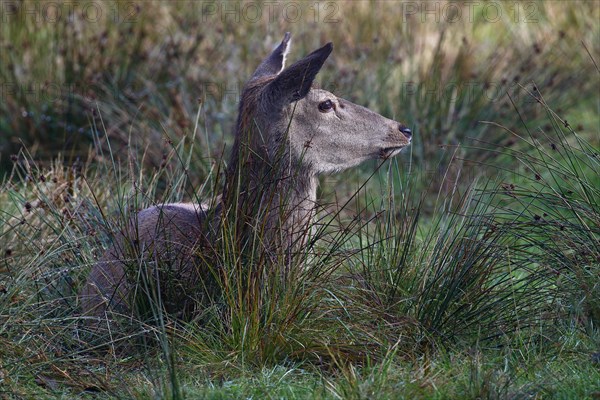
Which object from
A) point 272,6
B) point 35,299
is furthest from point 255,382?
point 272,6

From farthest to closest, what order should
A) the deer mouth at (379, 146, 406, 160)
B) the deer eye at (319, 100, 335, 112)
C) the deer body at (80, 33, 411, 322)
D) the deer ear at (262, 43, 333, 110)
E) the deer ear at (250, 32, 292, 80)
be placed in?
the deer ear at (250, 32, 292, 80), the deer mouth at (379, 146, 406, 160), the deer eye at (319, 100, 335, 112), the deer ear at (262, 43, 333, 110), the deer body at (80, 33, 411, 322)

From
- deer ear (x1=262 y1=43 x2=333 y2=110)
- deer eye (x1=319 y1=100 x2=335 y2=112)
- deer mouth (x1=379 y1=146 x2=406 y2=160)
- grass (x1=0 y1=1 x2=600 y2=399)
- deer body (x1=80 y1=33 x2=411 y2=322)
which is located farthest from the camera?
deer mouth (x1=379 y1=146 x2=406 y2=160)

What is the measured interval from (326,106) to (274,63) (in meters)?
0.65

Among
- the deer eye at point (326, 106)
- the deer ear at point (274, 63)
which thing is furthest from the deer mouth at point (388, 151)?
the deer ear at point (274, 63)

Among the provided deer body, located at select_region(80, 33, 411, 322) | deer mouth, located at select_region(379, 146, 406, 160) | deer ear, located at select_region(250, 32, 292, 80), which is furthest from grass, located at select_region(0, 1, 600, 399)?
deer ear, located at select_region(250, 32, 292, 80)

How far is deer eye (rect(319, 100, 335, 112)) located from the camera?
5.98m

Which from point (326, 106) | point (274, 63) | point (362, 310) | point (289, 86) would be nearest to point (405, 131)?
point (326, 106)

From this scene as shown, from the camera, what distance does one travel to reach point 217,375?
4.71 m

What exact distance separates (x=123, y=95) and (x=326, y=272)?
4577 mm

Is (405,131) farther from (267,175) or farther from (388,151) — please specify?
(267,175)

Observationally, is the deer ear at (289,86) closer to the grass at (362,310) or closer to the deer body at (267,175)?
the deer body at (267,175)

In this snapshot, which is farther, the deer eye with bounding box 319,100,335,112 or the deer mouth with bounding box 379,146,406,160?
the deer mouth with bounding box 379,146,406,160

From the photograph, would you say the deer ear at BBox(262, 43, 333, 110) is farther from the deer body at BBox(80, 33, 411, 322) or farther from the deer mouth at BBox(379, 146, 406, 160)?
the deer mouth at BBox(379, 146, 406, 160)

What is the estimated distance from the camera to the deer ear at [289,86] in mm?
5688
